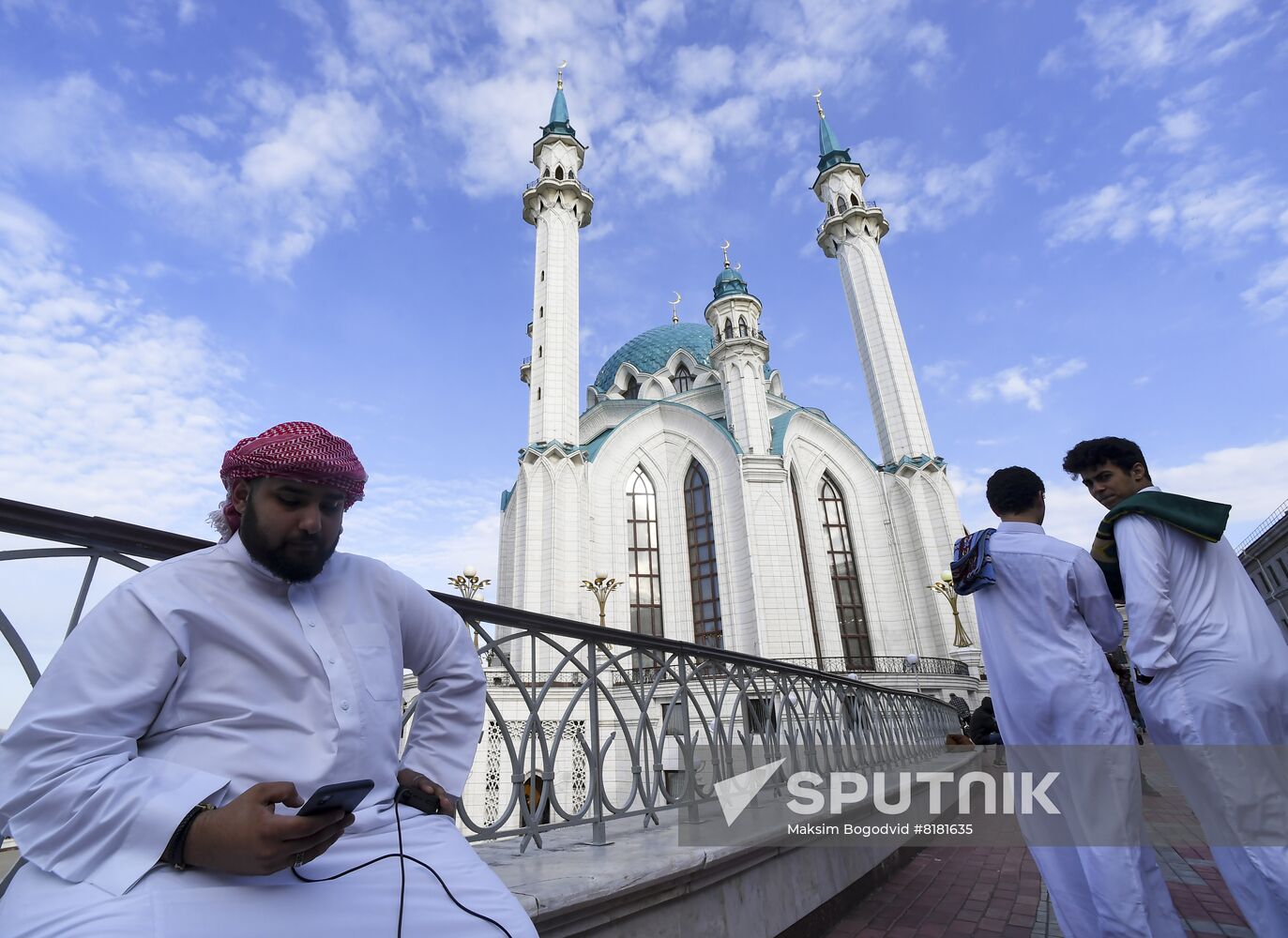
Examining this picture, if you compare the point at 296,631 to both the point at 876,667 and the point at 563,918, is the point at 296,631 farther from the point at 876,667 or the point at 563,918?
the point at 876,667

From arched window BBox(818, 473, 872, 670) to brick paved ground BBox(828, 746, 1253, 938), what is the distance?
18.3 metres

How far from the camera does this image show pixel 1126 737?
2.43 meters

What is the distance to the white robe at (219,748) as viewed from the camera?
104 centimetres

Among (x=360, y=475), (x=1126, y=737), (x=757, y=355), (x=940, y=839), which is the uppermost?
(x=757, y=355)

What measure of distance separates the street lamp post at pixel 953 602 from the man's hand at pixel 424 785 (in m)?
21.4

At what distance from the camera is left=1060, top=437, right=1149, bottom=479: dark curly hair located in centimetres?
282

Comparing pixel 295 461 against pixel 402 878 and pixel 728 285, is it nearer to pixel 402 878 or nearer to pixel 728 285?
pixel 402 878

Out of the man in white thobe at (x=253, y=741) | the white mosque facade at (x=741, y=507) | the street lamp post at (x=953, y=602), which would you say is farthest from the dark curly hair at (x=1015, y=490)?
the street lamp post at (x=953, y=602)

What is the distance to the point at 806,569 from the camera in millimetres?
23672

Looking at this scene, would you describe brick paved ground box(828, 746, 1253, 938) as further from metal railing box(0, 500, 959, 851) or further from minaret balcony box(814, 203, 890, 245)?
minaret balcony box(814, 203, 890, 245)

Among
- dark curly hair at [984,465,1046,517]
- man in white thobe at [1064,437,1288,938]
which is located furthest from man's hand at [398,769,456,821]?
dark curly hair at [984,465,1046,517]

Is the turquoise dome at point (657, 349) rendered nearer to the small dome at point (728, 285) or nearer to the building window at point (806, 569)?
the small dome at point (728, 285)

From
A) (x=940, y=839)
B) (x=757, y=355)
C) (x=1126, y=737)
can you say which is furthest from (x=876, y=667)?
(x=1126, y=737)

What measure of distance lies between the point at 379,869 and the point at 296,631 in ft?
1.74
